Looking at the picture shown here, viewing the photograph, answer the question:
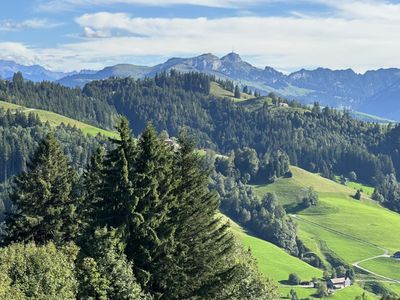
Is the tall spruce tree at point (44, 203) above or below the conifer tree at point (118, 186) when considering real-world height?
below

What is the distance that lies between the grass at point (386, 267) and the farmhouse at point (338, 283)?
17.5m

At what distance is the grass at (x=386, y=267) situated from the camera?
19044 centimetres

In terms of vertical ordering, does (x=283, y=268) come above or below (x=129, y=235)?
below

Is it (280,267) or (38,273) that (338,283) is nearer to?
(280,267)

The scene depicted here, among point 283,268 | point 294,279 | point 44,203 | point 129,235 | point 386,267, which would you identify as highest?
point 129,235

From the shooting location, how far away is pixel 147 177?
43125 mm

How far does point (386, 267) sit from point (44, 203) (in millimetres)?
164592

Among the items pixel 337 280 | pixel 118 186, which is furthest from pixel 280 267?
pixel 118 186

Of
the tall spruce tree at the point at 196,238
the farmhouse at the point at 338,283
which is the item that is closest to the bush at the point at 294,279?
the farmhouse at the point at 338,283

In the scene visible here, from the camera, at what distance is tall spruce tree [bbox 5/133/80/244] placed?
54.6 meters

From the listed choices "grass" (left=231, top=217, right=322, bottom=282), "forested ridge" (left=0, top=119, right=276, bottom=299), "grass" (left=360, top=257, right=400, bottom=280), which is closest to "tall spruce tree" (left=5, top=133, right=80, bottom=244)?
"forested ridge" (left=0, top=119, right=276, bottom=299)

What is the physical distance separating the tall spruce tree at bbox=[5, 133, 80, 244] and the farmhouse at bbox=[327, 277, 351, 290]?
446ft

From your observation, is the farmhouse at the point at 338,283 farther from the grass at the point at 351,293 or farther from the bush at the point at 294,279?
the bush at the point at 294,279

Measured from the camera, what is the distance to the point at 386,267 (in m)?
195
